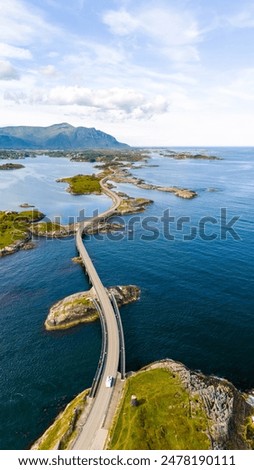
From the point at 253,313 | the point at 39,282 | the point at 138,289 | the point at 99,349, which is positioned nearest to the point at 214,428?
the point at 99,349

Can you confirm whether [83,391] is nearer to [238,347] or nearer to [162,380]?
[162,380]

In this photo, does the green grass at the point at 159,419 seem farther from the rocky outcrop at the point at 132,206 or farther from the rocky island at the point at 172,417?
the rocky outcrop at the point at 132,206

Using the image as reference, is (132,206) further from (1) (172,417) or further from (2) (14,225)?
(1) (172,417)

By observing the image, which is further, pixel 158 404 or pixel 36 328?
pixel 36 328

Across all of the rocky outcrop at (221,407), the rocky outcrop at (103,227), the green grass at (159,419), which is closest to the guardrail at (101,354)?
the green grass at (159,419)

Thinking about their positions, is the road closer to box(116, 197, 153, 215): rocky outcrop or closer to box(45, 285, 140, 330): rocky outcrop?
box(45, 285, 140, 330): rocky outcrop

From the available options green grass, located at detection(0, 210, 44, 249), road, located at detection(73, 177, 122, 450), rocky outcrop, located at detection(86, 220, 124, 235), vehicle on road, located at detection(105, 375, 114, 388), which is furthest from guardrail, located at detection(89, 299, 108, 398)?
rocky outcrop, located at detection(86, 220, 124, 235)
